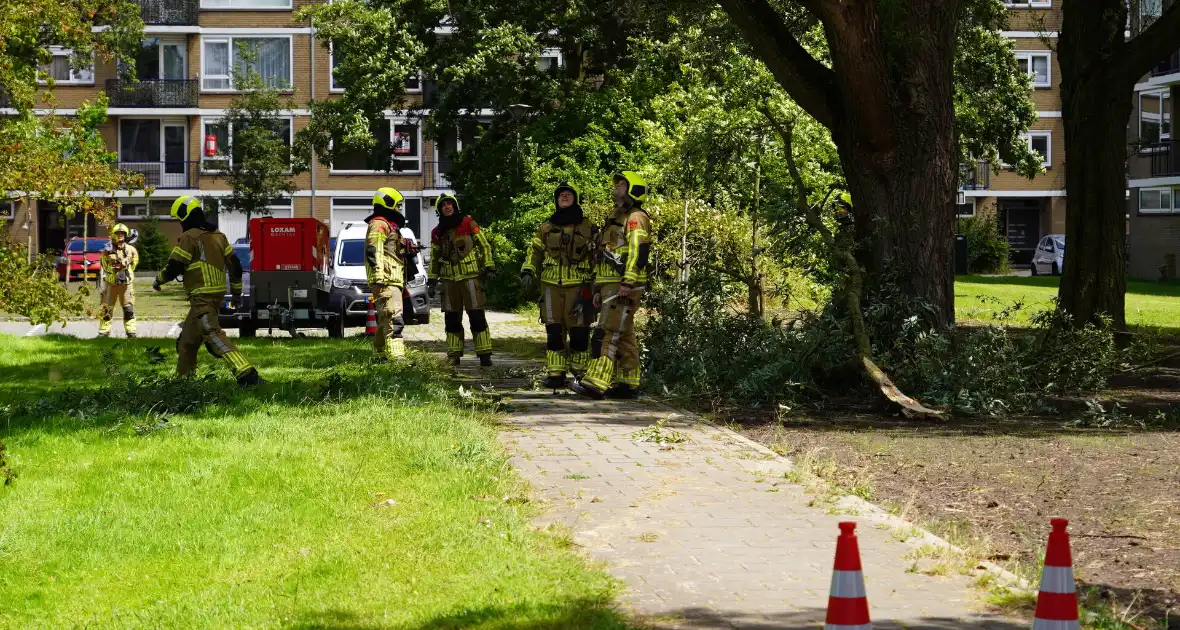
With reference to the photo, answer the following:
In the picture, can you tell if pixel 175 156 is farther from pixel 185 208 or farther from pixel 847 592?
pixel 847 592

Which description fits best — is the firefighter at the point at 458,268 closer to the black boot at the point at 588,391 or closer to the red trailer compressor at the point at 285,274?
the black boot at the point at 588,391

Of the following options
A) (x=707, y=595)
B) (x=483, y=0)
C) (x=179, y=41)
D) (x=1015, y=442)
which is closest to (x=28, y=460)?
(x=707, y=595)

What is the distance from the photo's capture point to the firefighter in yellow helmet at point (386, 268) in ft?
54.2

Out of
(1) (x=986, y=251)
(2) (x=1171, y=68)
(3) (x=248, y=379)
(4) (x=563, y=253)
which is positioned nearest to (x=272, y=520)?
(3) (x=248, y=379)

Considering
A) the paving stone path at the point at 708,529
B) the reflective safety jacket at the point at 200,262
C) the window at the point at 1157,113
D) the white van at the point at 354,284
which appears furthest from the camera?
the window at the point at 1157,113

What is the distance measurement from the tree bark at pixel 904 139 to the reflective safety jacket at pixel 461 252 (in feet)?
14.8

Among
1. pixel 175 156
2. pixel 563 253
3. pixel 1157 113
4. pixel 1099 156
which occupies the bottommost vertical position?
pixel 563 253

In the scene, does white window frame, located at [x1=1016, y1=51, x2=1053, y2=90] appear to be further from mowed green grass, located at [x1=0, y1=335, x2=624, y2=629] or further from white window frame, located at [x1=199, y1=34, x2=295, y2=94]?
mowed green grass, located at [x1=0, y1=335, x2=624, y2=629]

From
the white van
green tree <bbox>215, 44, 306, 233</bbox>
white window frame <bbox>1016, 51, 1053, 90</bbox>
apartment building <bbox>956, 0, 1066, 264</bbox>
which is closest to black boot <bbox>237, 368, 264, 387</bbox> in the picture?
the white van

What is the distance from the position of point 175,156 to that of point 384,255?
45261 millimetres

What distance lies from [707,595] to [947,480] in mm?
3592

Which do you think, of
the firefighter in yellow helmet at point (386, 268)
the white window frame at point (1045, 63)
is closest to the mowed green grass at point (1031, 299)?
the firefighter in yellow helmet at point (386, 268)

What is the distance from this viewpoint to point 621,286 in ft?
43.2

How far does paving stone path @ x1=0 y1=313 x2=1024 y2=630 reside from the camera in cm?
581
